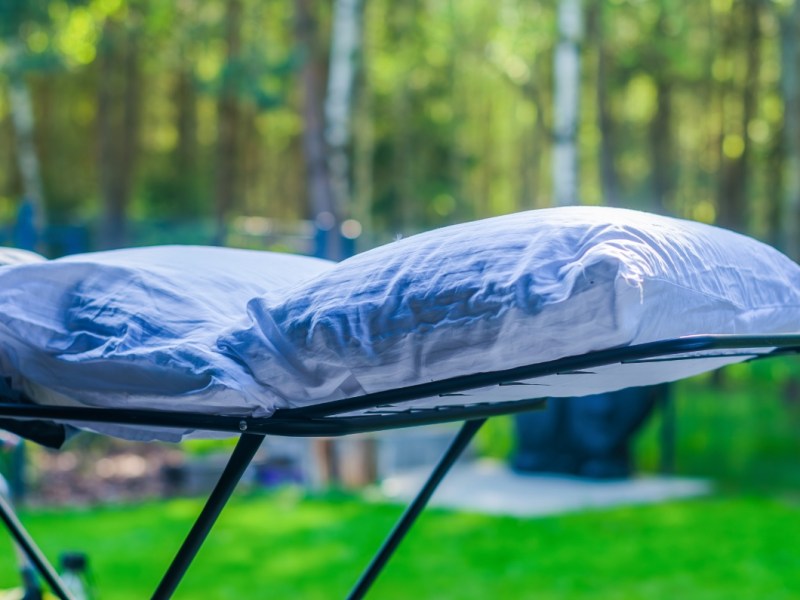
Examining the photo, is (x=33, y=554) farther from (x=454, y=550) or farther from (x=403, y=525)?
(x=454, y=550)

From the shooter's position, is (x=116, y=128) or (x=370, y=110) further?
(x=370, y=110)

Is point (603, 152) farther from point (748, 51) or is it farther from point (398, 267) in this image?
point (398, 267)

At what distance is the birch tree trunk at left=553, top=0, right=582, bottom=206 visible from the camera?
10.5 meters

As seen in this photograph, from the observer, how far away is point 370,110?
22.7 m

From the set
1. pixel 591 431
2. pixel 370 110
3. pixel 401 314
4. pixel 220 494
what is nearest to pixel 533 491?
pixel 591 431

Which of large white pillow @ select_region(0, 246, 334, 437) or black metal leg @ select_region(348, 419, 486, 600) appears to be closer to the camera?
large white pillow @ select_region(0, 246, 334, 437)

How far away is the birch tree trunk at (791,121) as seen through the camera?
10312 millimetres

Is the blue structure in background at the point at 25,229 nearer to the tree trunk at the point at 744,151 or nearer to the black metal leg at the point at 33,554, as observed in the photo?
the black metal leg at the point at 33,554

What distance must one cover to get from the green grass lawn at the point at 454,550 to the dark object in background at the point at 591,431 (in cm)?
83

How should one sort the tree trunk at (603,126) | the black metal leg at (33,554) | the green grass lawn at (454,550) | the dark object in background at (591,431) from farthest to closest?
the tree trunk at (603,126) < the dark object in background at (591,431) < the green grass lawn at (454,550) < the black metal leg at (33,554)

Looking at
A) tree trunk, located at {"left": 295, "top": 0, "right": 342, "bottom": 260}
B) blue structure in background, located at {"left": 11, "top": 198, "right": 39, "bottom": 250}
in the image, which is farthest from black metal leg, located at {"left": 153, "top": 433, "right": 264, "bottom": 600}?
tree trunk, located at {"left": 295, "top": 0, "right": 342, "bottom": 260}

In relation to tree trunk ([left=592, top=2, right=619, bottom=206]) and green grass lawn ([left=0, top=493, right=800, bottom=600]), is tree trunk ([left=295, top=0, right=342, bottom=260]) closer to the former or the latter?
green grass lawn ([left=0, top=493, right=800, bottom=600])

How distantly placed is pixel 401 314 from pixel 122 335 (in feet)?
1.12

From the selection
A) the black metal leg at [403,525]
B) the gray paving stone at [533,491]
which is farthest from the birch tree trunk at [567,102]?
the black metal leg at [403,525]
